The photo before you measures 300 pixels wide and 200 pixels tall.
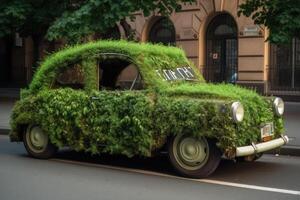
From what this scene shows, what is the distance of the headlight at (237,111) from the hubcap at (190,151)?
0.55 metres

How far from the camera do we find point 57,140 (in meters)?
9.35

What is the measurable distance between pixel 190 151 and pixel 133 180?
0.88 metres

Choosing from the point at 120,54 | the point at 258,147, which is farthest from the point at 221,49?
the point at 258,147

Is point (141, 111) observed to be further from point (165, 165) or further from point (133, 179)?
point (165, 165)

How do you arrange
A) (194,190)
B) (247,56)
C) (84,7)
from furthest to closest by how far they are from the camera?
(247,56) < (84,7) < (194,190)

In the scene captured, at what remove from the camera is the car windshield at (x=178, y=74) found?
8797 millimetres

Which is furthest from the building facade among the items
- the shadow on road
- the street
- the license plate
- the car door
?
the car door

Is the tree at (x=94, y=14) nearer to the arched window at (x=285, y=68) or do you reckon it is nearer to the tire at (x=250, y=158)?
the arched window at (x=285, y=68)

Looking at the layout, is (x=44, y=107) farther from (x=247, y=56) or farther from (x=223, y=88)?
(x=247, y=56)

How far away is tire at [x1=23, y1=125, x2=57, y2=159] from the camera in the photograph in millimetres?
9688

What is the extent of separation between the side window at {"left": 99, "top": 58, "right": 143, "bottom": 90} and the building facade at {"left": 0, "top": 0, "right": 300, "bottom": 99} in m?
11.7

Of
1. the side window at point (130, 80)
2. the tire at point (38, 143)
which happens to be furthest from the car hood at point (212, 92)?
the tire at point (38, 143)

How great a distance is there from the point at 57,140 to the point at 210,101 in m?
2.80

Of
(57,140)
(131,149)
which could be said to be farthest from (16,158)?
(131,149)
